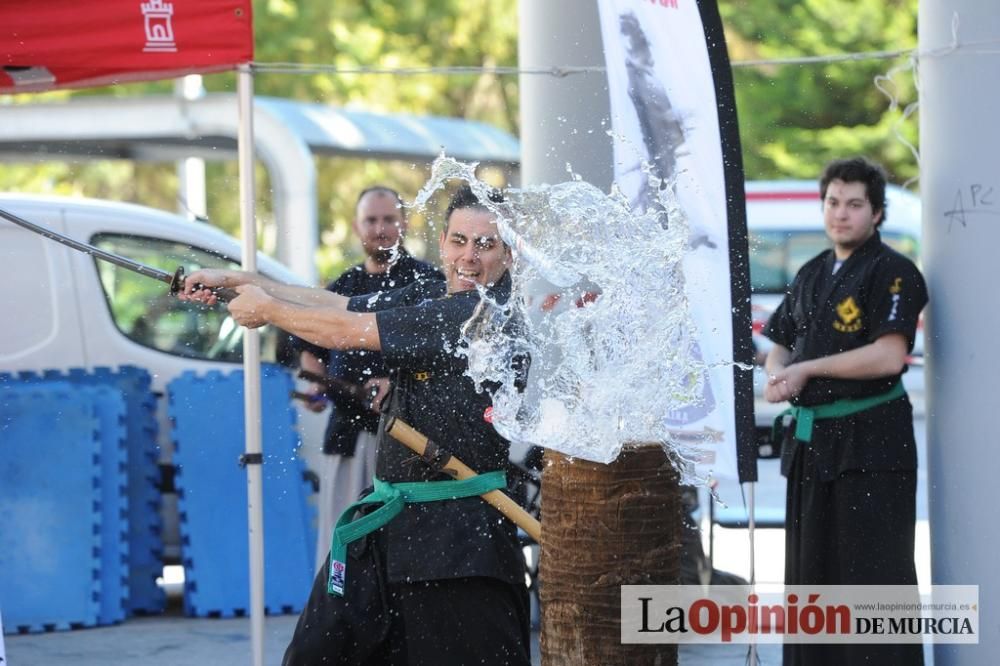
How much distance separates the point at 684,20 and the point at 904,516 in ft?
6.48

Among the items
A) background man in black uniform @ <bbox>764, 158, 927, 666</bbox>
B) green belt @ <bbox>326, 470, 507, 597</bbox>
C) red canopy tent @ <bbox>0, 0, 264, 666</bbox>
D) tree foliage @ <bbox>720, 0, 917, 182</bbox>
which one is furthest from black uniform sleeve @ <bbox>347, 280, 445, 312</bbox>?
tree foliage @ <bbox>720, 0, 917, 182</bbox>

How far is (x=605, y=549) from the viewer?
4004mm

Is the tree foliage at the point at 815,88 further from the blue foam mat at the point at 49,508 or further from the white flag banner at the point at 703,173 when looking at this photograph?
the white flag banner at the point at 703,173

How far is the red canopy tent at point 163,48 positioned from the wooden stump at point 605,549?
177 centimetres

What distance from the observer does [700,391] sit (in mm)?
5121

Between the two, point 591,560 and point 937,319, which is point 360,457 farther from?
point 591,560

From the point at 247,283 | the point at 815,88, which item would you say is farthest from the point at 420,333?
the point at 815,88

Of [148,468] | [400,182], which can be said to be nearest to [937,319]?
[148,468]

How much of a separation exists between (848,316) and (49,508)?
3.85 m

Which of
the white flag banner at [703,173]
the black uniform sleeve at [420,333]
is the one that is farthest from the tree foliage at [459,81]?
the black uniform sleeve at [420,333]

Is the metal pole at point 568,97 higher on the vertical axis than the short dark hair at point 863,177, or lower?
higher

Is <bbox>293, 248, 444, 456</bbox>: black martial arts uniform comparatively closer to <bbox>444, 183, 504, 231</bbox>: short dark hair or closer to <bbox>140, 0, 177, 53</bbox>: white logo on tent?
<bbox>140, 0, 177, 53</bbox>: white logo on tent

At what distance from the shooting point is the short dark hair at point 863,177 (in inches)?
231

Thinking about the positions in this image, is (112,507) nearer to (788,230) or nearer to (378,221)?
(378,221)
